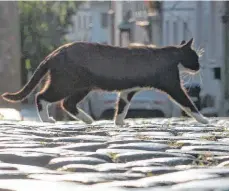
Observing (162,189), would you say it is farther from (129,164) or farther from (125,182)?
(129,164)

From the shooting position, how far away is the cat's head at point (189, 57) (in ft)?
42.1

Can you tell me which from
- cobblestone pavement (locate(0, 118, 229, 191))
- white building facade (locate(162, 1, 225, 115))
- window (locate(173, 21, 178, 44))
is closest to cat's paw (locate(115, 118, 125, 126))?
cobblestone pavement (locate(0, 118, 229, 191))

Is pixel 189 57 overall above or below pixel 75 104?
above

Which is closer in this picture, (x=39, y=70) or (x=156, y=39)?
(x=39, y=70)

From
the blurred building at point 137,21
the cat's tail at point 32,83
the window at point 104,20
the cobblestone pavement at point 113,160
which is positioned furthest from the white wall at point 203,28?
the window at point 104,20

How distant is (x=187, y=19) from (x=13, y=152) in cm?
4263

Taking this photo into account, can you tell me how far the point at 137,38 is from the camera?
213ft

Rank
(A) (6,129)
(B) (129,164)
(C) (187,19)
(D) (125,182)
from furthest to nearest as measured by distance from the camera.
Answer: (C) (187,19)
(A) (6,129)
(B) (129,164)
(D) (125,182)

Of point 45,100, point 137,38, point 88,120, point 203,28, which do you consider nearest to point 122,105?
point 88,120

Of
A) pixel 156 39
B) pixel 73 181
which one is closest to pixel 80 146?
pixel 73 181

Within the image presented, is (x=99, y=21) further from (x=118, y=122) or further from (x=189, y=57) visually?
(x=118, y=122)

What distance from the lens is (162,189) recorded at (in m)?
5.57

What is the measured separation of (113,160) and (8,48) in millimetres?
19417

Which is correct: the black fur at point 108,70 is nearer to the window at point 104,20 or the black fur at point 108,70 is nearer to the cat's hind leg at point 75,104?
the cat's hind leg at point 75,104
